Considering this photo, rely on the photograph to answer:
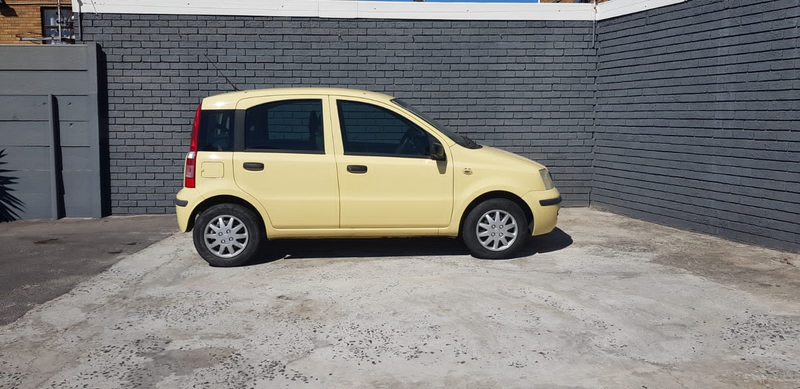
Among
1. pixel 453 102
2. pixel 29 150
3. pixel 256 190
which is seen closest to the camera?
pixel 256 190

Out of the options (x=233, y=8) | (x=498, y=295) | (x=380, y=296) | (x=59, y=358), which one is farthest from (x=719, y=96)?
(x=59, y=358)

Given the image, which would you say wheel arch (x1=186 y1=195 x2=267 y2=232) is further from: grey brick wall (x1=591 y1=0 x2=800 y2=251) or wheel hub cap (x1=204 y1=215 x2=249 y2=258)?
grey brick wall (x1=591 y1=0 x2=800 y2=251)

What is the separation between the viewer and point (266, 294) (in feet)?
20.2

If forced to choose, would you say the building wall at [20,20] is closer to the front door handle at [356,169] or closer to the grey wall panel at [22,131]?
the grey wall panel at [22,131]

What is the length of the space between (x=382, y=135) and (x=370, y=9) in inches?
148

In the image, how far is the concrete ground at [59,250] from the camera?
6.29m

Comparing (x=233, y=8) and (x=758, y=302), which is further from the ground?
(x=233, y=8)

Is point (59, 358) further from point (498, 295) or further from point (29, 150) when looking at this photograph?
point (29, 150)

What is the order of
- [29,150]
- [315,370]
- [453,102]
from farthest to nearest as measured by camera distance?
[453,102]
[29,150]
[315,370]

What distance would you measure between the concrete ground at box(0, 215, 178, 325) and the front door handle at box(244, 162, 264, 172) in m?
1.82

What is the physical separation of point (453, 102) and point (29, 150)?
615 centimetres

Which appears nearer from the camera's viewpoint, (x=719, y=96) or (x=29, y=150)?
(x=719, y=96)

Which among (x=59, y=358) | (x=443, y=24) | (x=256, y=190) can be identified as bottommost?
(x=59, y=358)

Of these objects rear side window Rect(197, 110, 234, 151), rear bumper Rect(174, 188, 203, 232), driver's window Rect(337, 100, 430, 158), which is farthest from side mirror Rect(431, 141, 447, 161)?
rear bumper Rect(174, 188, 203, 232)
